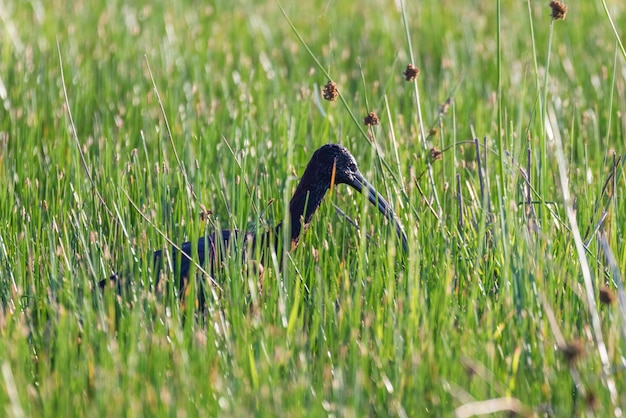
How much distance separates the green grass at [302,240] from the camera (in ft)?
6.66

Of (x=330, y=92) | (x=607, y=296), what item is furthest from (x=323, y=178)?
(x=607, y=296)

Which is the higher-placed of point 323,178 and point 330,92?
point 330,92

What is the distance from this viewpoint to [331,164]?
294 cm

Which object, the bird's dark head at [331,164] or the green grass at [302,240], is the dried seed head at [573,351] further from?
the bird's dark head at [331,164]

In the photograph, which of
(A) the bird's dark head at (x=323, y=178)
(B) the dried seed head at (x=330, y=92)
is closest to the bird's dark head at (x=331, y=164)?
(A) the bird's dark head at (x=323, y=178)

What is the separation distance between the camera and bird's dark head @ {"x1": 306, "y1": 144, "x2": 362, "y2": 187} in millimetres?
2943

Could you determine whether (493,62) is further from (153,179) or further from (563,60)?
(153,179)

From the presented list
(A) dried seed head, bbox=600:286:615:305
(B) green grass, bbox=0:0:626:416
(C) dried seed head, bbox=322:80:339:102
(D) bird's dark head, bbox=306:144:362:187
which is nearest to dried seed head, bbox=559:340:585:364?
(B) green grass, bbox=0:0:626:416

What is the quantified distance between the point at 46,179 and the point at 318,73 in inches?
67.5

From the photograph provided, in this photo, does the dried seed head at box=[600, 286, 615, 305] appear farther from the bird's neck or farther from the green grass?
the bird's neck

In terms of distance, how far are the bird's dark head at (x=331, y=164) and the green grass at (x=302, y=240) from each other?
4.0 inches

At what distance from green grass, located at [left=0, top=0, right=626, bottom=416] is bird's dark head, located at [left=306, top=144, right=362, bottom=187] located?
0.34 ft

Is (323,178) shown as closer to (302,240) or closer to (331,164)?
(331,164)

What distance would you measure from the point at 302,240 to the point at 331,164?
0.28 m
